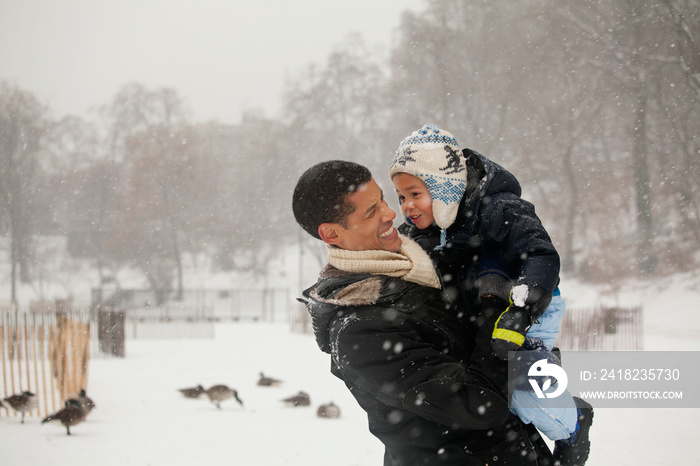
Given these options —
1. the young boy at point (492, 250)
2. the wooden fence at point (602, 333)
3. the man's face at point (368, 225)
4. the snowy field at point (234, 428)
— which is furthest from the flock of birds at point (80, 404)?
the wooden fence at point (602, 333)

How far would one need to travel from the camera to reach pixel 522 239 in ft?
5.26

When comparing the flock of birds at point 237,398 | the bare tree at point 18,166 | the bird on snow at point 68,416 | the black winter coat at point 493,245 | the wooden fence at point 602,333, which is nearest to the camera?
the black winter coat at point 493,245

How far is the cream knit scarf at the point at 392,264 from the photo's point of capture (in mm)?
1489

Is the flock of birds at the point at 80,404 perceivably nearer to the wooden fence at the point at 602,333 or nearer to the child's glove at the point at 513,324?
the child's glove at the point at 513,324

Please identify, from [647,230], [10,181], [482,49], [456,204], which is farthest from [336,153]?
[456,204]

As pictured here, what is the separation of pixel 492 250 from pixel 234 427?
663cm

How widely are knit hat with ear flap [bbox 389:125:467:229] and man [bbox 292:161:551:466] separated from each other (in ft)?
0.62

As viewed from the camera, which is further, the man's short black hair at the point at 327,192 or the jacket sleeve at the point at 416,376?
the man's short black hair at the point at 327,192

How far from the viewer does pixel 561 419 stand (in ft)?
4.91

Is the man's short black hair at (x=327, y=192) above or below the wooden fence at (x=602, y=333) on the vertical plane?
above

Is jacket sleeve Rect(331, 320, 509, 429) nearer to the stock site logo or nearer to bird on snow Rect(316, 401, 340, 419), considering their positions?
the stock site logo

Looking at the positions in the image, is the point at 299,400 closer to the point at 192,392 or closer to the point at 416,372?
the point at 192,392

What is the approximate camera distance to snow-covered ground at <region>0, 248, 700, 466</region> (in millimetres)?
6027

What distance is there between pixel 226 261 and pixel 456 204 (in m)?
33.9
